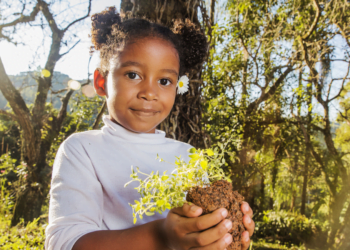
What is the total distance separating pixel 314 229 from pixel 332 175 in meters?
1.59

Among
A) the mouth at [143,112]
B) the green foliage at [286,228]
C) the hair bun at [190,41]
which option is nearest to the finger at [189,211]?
the mouth at [143,112]

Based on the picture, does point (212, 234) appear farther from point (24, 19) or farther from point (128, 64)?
point (24, 19)

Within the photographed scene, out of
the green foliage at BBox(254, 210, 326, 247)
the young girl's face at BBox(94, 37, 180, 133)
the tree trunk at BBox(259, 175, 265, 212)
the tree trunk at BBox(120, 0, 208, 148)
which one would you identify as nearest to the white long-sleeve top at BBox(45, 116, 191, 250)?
the young girl's face at BBox(94, 37, 180, 133)

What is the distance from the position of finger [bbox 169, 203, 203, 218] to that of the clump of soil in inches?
1.3

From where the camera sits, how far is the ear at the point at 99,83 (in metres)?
1.23

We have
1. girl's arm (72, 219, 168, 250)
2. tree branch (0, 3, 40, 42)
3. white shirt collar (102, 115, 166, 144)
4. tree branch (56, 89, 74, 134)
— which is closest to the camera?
girl's arm (72, 219, 168, 250)

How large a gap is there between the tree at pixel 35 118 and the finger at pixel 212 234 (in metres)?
5.89

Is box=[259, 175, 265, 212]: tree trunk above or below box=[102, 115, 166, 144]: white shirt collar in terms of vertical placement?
below

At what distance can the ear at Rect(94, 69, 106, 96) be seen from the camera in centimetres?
123

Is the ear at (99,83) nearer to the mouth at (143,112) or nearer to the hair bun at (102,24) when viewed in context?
the hair bun at (102,24)

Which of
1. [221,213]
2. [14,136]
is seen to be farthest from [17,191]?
[14,136]

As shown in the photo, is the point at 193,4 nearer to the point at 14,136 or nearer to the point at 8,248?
the point at 8,248

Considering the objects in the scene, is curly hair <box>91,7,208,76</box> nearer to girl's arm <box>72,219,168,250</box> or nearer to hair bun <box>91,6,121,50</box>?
hair bun <box>91,6,121,50</box>

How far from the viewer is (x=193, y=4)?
171 centimetres
